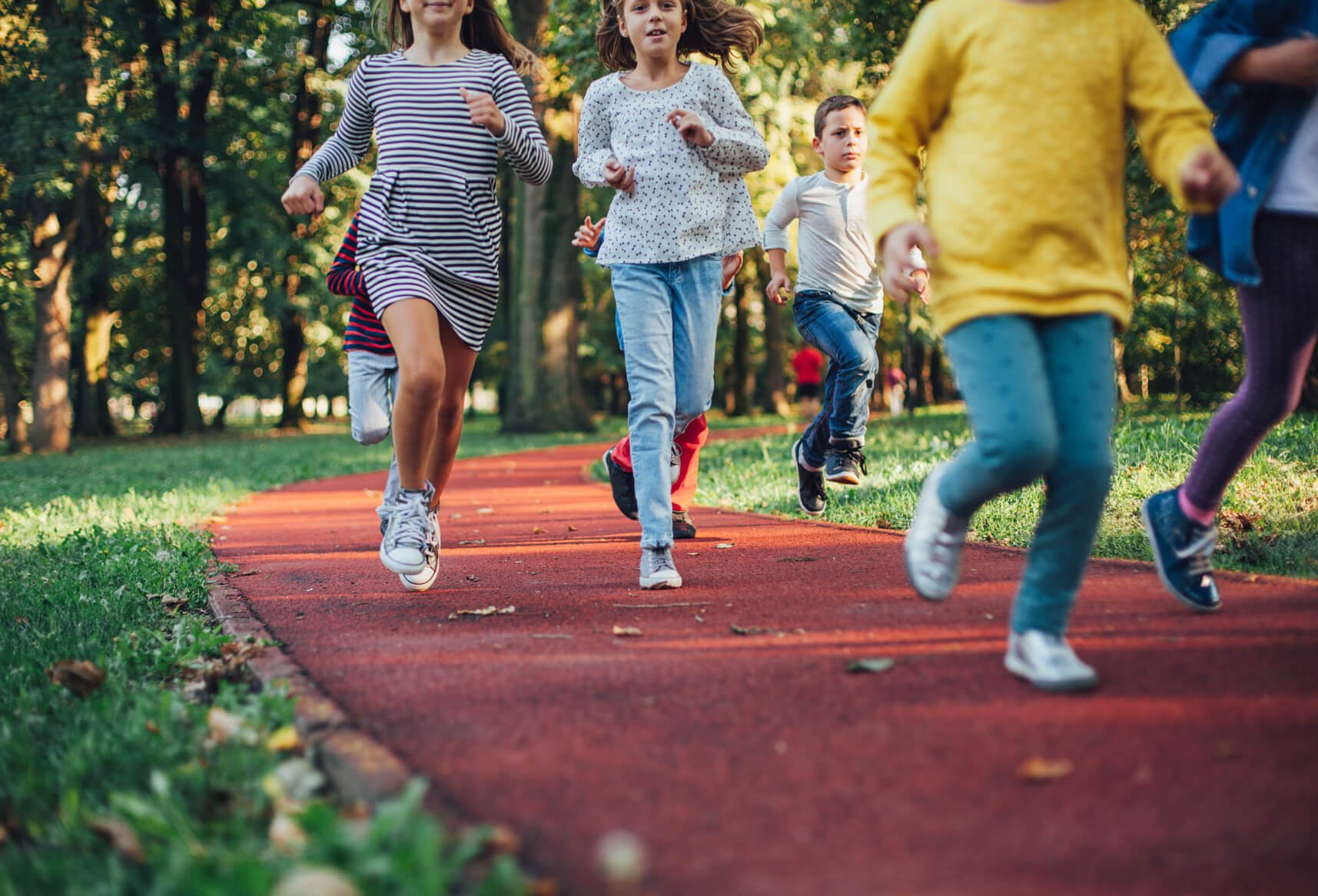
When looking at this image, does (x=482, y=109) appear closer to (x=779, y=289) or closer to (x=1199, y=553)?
(x=779, y=289)

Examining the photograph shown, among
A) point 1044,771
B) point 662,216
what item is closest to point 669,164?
point 662,216

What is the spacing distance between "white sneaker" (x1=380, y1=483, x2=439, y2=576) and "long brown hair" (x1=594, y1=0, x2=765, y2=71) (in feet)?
7.01

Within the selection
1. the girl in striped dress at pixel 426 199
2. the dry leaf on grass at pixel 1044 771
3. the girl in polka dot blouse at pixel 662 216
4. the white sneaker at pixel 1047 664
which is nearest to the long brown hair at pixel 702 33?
the girl in polka dot blouse at pixel 662 216

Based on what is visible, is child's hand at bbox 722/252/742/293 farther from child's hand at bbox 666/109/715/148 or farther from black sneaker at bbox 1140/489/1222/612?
black sneaker at bbox 1140/489/1222/612

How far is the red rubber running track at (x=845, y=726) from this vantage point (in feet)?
5.96

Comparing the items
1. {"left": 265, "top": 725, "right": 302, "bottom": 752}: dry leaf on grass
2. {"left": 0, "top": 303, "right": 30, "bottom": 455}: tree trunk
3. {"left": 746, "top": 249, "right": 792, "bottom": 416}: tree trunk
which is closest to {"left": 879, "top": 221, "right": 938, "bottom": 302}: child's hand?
{"left": 265, "top": 725, "right": 302, "bottom": 752}: dry leaf on grass

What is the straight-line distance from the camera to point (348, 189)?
80.8 ft

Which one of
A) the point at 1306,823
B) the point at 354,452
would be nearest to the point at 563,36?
the point at 354,452

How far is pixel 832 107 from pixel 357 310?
2941mm

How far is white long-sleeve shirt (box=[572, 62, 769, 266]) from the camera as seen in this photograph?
14.3 feet

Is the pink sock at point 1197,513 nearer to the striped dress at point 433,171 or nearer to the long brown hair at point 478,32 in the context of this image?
the striped dress at point 433,171

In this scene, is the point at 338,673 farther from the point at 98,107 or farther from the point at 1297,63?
the point at 98,107

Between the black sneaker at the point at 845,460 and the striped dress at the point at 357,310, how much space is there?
2589mm

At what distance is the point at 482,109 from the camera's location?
4062 mm
